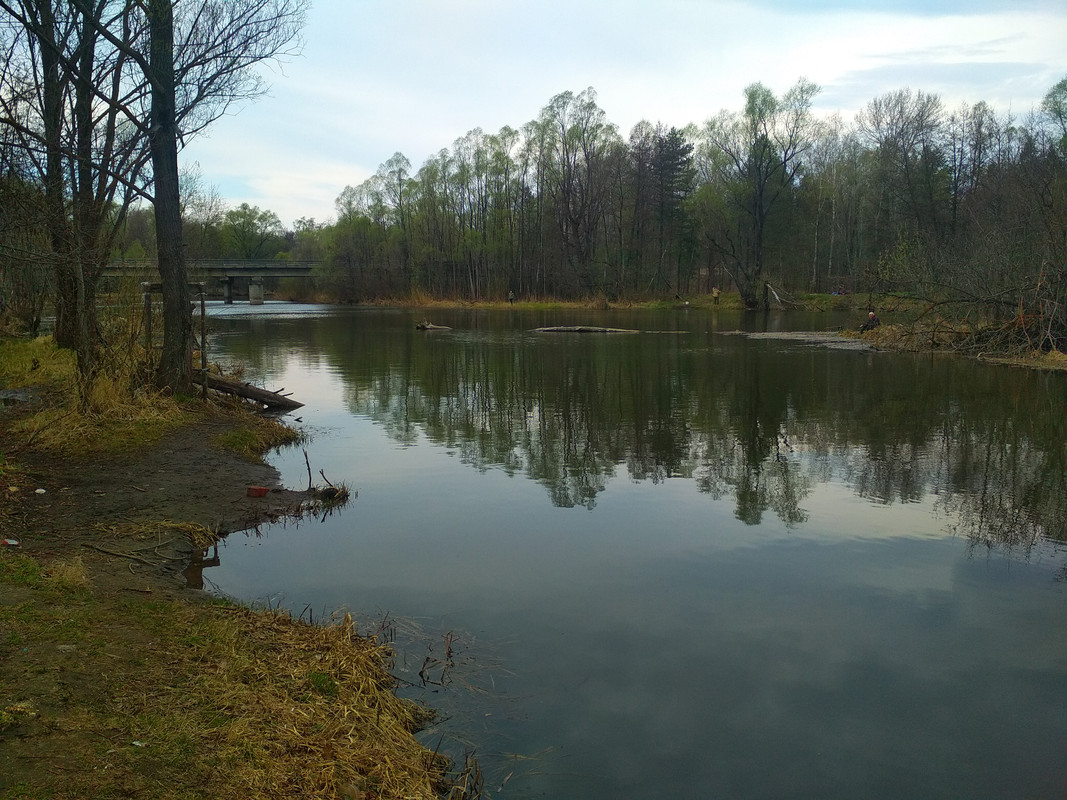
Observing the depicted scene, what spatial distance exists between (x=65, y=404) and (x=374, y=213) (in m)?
82.1

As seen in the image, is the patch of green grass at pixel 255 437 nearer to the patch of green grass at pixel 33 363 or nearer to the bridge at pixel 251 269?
the patch of green grass at pixel 33 363

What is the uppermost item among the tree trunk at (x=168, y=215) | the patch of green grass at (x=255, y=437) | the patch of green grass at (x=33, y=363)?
the tree trunk at (x=168, y=215)

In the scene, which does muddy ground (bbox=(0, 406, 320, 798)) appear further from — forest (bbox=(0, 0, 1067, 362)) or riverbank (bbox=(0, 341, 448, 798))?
forest (bbox=(0, 0, 1067, 362))

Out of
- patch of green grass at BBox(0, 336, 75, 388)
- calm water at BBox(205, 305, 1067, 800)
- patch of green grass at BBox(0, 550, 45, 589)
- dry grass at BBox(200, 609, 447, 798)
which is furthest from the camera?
patch of green grass at BBox(0, 336, 75, 388)

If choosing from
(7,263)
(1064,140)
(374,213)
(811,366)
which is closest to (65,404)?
(7,263)

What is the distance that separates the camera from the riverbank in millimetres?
3410

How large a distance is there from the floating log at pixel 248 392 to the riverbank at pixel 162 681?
22.2ft

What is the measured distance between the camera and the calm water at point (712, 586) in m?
4.59

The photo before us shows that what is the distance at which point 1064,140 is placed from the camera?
128 ft

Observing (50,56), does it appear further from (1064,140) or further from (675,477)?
(1064,140)

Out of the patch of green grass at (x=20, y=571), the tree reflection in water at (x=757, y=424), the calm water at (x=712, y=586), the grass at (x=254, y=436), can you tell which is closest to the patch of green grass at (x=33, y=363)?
the grass at (x=254, y=436)

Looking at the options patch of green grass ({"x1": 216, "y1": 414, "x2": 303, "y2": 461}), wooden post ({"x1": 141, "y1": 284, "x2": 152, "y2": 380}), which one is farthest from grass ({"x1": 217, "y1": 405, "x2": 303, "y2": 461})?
wooden post ({"x1": 141, "y1": 284, "x2": 152, "y2": 380})

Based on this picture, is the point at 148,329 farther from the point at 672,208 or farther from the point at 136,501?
the point at 672,208

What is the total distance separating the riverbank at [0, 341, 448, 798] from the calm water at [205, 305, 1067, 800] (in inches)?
19.7
